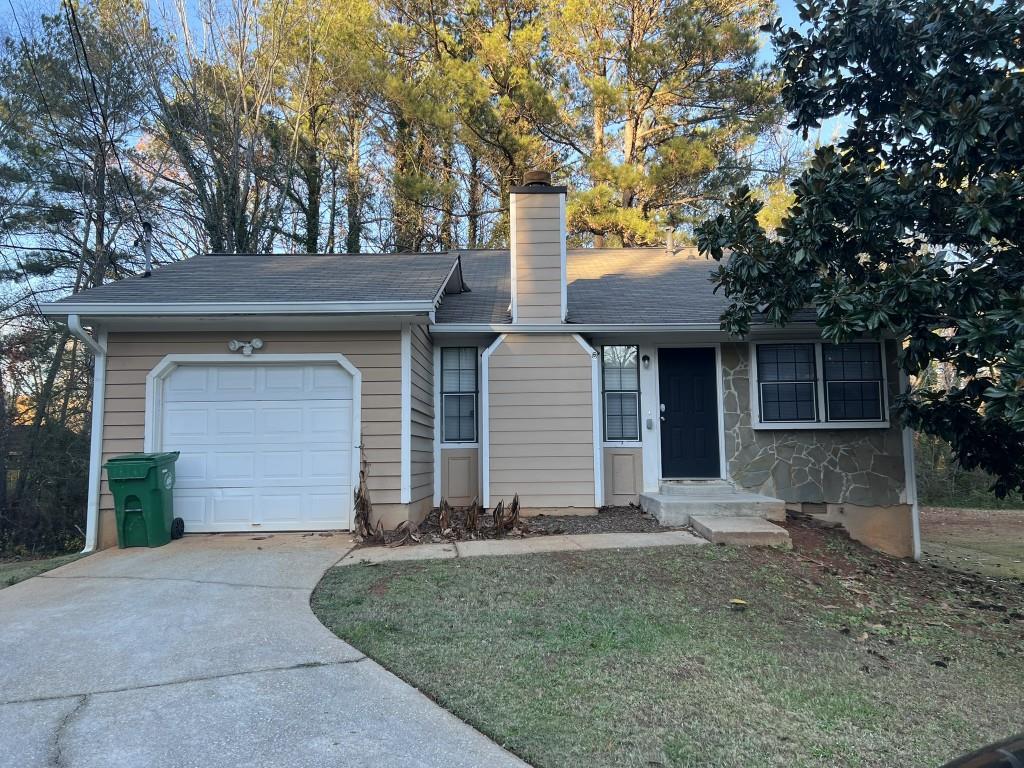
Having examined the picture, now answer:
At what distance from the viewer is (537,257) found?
8.65 m

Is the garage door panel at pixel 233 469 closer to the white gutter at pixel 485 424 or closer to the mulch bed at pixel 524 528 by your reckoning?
the mulch bed at pixel 524 528

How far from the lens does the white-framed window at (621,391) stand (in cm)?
888

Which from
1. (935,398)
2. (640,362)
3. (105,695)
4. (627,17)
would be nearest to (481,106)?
(627,17)

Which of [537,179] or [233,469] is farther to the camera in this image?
[537,179]

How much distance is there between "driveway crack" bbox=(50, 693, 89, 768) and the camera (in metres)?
2.68

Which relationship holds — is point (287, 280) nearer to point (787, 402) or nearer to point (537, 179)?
point (537, 179)

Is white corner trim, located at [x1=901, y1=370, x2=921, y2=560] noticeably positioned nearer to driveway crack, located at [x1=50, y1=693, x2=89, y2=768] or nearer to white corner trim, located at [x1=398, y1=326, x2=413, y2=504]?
white corner trim, located at [x1=398, y1=326, x2=413, y2=504]

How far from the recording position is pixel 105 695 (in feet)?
10.8

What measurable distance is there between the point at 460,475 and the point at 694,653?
5.21m

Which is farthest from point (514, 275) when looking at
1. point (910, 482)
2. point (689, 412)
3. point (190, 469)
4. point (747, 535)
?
point (910, 482)

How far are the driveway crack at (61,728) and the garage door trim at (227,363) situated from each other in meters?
4.13

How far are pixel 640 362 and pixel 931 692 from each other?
5721 mm

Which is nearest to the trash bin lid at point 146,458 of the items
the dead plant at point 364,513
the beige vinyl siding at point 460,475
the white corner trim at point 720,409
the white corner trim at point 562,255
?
the dead plant at point 364,513

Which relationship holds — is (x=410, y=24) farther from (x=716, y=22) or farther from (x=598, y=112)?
(x=716, y=22)
